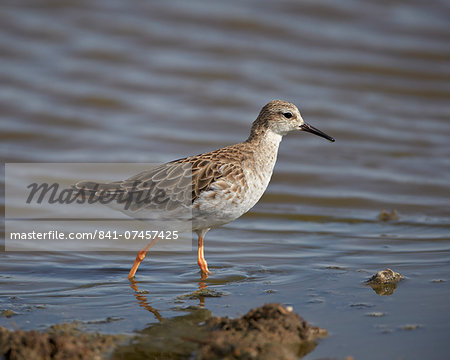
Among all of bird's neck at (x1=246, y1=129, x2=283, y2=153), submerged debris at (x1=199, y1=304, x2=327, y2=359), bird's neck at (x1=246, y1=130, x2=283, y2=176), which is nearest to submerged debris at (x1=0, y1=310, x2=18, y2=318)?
submerged debris at (x1=199, y1=304, x2=327, y2=359)

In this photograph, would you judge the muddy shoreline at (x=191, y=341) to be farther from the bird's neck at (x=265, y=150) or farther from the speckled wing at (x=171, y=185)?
the bird's neck at (x=265, y=150)

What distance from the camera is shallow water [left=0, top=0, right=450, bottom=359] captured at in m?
6.19

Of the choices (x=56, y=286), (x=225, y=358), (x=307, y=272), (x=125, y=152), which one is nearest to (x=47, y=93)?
(x=125, y=152)

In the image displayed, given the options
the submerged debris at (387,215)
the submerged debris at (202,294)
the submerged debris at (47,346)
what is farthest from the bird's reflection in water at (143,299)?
the submerged debris at (387,215)

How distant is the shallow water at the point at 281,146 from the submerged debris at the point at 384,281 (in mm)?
144

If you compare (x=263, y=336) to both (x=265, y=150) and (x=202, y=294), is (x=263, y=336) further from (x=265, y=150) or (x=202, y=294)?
(x=265, y=150)

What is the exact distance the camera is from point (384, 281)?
21.5 ft

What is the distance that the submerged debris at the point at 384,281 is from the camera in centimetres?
645

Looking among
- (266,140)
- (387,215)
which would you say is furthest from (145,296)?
(387,215)

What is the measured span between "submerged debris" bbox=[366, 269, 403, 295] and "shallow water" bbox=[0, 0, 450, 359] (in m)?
0.14

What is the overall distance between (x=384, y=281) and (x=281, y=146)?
20.2 feet

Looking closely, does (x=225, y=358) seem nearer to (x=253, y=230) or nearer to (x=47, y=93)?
(x=253, y=230)

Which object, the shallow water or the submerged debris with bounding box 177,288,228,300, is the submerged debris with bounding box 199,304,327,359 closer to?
the shallow water

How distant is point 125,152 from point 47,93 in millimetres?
2966
